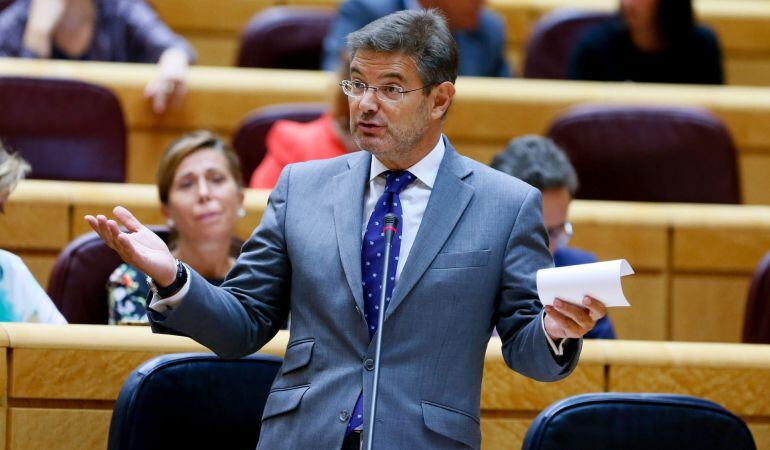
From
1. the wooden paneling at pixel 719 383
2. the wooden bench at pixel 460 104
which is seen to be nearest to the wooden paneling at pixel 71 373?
the wooden paneling at pixel 719 383

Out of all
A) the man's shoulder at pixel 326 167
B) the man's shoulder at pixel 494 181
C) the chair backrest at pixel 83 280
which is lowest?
the chair backrest at pixel 83 280

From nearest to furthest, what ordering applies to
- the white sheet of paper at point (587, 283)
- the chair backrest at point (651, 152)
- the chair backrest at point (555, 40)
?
the white sheet of paper at point (587, 283) < the chair backrest at point (651, 152) < the chair backrest at point (555, 40)

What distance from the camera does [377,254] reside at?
0.97 metres

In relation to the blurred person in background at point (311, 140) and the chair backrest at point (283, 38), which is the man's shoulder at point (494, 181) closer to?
the blurred person in background at point (311, 140)

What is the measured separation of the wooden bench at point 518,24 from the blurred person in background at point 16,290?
1.18 meters

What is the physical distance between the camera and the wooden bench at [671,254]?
170 centimetres

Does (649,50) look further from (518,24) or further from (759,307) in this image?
(759,307)

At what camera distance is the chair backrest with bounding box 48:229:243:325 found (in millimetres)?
1500

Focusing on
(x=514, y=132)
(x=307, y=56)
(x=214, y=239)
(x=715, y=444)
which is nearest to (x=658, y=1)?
(x=514, y=132)

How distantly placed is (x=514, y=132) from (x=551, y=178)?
484 millimetres

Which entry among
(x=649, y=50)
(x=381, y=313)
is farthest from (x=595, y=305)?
(x=649, y=50)

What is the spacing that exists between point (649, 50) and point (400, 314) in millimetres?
1421

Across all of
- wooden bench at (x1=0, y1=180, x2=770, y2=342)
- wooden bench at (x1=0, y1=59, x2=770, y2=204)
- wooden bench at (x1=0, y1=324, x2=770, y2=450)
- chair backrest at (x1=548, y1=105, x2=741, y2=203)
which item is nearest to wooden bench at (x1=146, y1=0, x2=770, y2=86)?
wooden bench at (x1=0, y1=59, x2=770, y2=204)

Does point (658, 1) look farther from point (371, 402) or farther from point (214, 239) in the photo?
point (371, 402)
